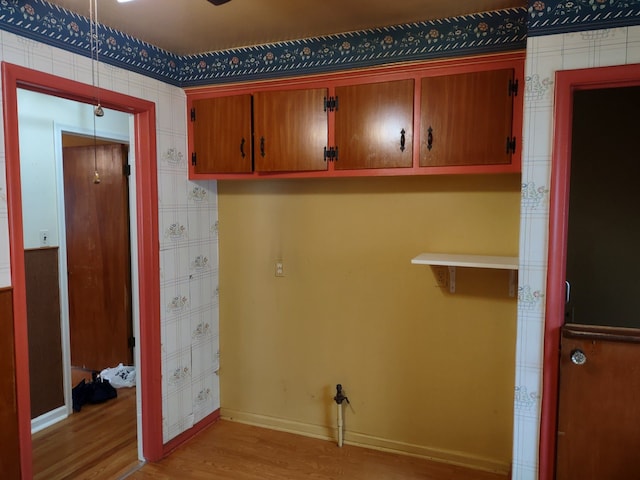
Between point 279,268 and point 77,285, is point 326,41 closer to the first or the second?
point 279,268

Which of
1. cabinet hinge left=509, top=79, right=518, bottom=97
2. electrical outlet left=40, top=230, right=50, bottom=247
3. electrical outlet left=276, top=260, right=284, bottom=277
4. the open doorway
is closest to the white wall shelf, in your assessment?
cabinet hinge left=509, top=79, right=518, bottom=97

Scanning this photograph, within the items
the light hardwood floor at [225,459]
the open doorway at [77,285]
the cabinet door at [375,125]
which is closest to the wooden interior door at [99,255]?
the open doorway at [77,285]

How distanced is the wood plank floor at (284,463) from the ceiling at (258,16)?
2440 millimetres

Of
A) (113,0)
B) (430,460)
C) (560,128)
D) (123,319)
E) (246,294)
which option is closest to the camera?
(560,128)

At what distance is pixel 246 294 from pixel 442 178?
4.95 feet

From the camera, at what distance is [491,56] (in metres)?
2.13

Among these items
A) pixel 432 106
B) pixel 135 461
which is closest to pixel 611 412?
pixel 432 106

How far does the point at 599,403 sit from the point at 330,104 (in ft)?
6.14

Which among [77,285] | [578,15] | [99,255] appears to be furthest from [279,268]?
[77,285]

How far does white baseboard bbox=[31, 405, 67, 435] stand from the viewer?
3039 mm

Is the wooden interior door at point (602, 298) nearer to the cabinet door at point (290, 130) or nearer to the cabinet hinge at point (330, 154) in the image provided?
the cabinet hinge at point (330, 154)

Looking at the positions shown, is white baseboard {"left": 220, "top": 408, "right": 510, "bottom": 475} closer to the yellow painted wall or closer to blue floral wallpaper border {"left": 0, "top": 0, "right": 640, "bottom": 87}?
the yellow painted wall

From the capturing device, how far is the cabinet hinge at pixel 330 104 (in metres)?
2.44

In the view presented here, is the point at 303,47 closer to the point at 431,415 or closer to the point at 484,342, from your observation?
the point at 484,342
